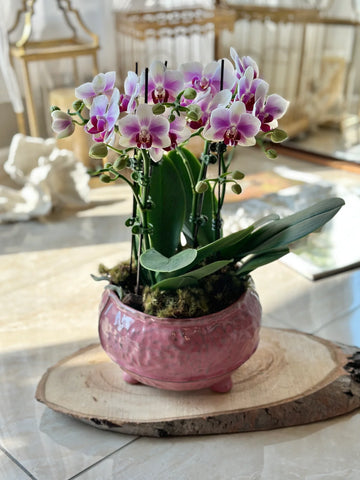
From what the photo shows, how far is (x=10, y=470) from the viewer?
941mm

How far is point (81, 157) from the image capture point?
2.28 metres

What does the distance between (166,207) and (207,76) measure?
217 mm

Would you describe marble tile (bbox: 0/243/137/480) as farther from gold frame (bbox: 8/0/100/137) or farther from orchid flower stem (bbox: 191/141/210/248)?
gold frame (bbox: 8/0/100/137)

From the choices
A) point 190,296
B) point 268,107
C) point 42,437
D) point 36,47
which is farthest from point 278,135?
point 36,47

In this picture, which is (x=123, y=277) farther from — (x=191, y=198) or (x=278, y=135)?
(x=278, y=135)

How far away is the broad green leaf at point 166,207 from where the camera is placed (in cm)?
94

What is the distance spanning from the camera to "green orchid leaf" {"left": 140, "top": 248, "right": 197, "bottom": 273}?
32.7 inches

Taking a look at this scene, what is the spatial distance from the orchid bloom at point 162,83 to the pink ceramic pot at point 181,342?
0.33 meters

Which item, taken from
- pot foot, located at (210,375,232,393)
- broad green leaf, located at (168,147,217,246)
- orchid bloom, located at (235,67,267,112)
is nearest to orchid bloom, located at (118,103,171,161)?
orchid bloom, located at (235,67,267,112)

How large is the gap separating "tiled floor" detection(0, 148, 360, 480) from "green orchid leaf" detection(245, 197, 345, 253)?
320mm

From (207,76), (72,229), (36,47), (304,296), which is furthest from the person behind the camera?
(36,47)

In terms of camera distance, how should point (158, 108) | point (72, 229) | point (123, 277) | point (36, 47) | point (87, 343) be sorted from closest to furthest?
point (158, 108)
point (123, 277)
point (87, 343)
point (72, 229)
point (36, 47)

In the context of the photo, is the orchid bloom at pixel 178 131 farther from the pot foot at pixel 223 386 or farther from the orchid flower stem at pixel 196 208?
the pot foot at pixel 223 386

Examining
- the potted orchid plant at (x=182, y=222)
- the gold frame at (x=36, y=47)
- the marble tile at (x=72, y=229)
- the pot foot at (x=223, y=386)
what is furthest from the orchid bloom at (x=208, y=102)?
the gold frame at (x=36, y=47)
